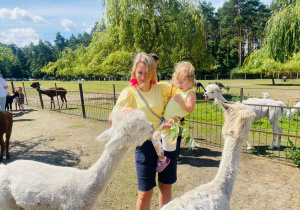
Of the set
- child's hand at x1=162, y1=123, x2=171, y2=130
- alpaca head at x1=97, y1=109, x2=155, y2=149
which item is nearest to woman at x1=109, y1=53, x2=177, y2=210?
child's hand at x1=162, y1=123, x2=171, y2=130

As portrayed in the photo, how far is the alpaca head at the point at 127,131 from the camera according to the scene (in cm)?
184

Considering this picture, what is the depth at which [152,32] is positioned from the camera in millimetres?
13281

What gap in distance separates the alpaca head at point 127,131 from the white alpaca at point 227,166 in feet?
2.10

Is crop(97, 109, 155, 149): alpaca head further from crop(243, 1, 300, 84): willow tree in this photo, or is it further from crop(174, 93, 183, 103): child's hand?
crop(243, 1, 300, 84): willow tree

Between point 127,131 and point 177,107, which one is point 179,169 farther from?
point 127,131

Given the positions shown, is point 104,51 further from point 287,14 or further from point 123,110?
Answer: point 123,110

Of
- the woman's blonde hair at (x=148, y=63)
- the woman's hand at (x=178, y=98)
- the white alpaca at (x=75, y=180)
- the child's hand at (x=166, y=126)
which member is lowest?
the white alpaca at (x=75, y=180)

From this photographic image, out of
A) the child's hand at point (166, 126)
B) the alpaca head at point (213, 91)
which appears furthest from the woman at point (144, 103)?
the alpaca head at point (213, 91)

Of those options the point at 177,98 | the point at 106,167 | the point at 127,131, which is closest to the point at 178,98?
the point at 177,98

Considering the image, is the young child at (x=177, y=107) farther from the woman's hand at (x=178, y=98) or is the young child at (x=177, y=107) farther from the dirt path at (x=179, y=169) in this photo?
the dirt path at (x=179, y=169)

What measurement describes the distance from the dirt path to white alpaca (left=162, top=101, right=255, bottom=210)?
1837 mm

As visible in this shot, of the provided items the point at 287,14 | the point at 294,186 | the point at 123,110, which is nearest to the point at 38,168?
the point at 123,110

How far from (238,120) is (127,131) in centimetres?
96

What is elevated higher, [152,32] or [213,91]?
[152,32]
